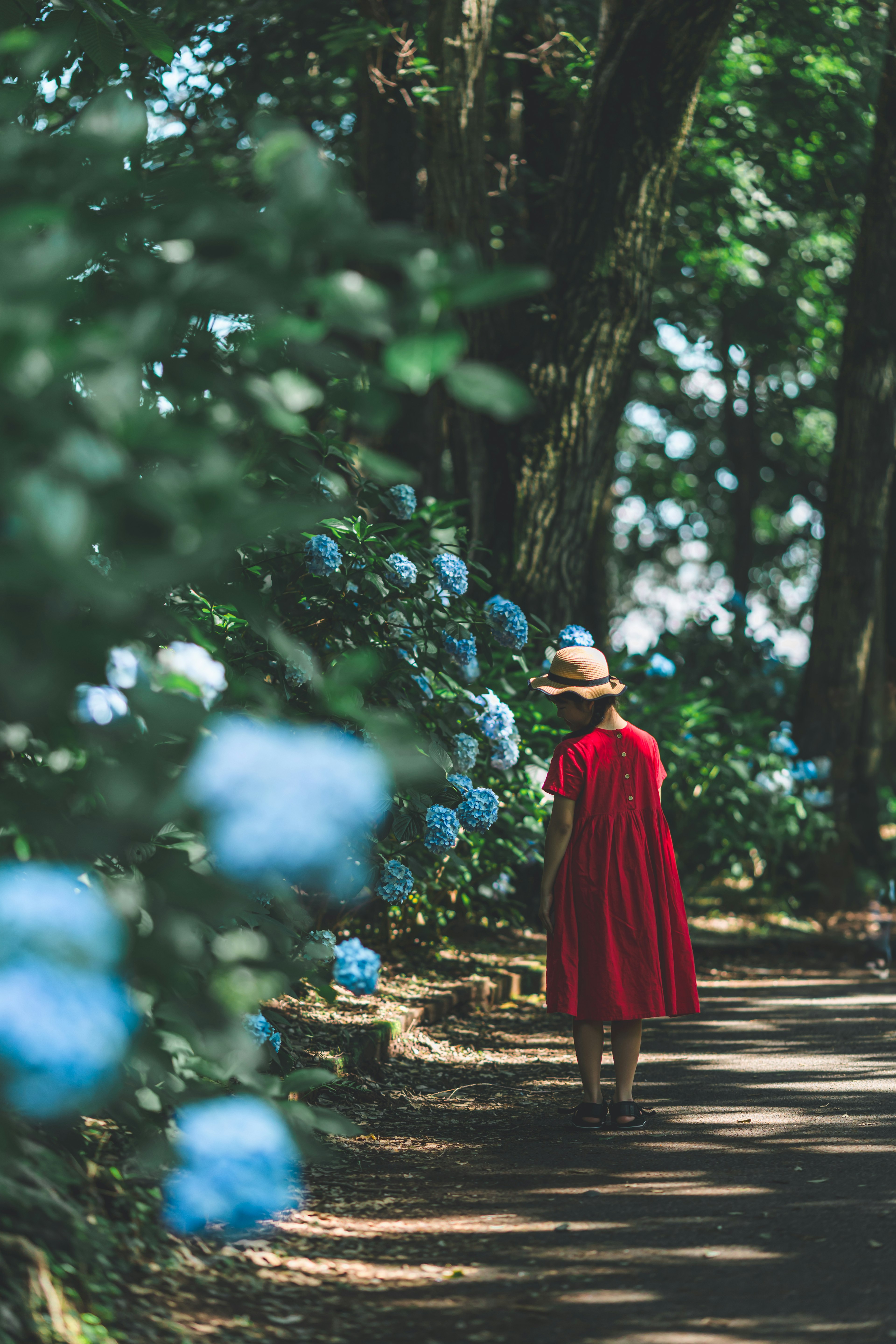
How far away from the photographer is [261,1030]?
3.56 metres

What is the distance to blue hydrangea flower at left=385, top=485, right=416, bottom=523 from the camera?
5250 mm

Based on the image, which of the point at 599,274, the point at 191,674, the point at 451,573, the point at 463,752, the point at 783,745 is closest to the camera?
the point at 191,674

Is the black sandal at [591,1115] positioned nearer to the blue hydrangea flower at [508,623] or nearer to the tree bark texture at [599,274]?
the blue hydrangea flower at [508,623]

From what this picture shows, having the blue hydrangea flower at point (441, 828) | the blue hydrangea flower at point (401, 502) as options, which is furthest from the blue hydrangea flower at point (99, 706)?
the blue hydrangea flower at point (401, 502)

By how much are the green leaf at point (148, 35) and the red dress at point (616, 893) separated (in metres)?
2.52

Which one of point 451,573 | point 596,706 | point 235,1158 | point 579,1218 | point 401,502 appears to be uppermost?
point 401,502

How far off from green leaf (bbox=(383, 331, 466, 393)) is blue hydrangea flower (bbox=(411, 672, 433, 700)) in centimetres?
292

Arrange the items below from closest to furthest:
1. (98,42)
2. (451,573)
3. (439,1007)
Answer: (98,42)
(451,573)
(439,1007)

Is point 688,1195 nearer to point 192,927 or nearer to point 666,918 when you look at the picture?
point 666,918

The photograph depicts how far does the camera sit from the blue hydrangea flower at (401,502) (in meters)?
5.25

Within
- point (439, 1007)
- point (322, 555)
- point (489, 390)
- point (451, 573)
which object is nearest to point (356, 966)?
point (322, 555)

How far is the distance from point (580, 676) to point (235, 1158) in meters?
2.62

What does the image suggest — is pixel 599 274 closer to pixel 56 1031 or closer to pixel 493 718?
pixel 493 718

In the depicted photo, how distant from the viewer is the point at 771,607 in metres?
27.3
